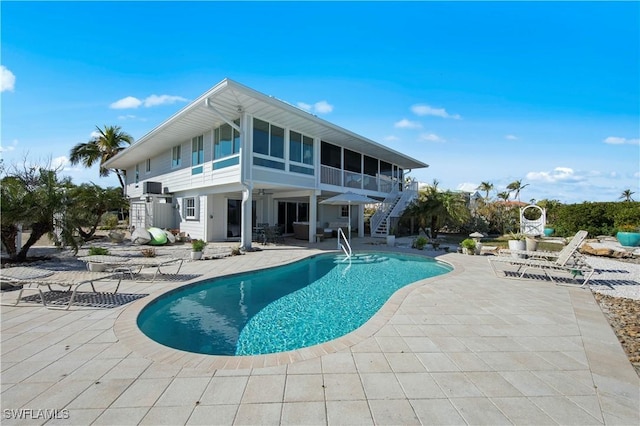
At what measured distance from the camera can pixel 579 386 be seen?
2.66m

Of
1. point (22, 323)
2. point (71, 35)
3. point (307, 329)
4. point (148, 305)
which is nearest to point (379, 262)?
point (307, 329)

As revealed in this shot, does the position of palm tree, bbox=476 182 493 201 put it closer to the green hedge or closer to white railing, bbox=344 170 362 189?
the green hedge

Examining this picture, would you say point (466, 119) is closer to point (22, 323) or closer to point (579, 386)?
point (579, 386)

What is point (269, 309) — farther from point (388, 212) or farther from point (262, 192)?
point (388, 212)

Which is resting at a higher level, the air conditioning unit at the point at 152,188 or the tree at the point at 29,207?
the air conditioning unit at the point at 152,188

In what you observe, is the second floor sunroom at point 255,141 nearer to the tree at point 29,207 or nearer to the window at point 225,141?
the window at point 225,141

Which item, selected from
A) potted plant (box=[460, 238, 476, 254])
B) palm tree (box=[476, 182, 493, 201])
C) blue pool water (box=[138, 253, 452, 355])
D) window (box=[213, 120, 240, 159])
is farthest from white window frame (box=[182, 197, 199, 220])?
palm tree (box=[476, 182, 493, 201])

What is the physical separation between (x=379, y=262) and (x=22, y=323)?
916 centimetres

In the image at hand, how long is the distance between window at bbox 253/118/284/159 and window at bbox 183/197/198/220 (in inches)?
218

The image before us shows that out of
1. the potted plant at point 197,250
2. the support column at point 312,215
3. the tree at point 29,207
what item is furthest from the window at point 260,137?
the tree at point 29,207

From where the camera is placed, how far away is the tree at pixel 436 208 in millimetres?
15592

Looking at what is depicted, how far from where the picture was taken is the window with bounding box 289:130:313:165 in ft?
42.2

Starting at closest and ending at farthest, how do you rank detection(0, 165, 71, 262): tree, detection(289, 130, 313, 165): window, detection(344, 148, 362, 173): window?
detection(0, 165, 71, 262): tree < detection(289, 130, 313, 165): window < detection(344, 148, 362, 173): window

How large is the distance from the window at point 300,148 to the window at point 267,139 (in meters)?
0.61
